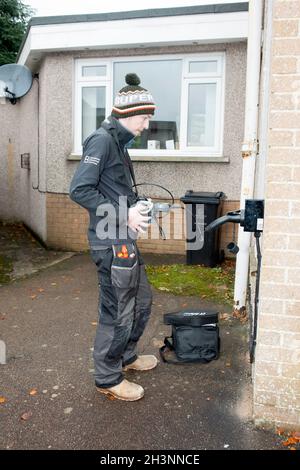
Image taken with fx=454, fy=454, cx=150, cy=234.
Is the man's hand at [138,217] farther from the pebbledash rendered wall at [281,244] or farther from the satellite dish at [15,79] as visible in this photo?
the satellite dish at [15,79]

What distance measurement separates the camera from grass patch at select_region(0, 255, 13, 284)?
6.62 metres

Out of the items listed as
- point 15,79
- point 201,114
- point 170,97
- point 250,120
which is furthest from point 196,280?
point 15,79

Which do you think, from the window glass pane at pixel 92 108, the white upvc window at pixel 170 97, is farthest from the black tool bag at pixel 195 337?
the window glass pane at pixel 92 108

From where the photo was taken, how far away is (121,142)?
3.04 metres

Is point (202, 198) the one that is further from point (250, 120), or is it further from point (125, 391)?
point (125, 391)

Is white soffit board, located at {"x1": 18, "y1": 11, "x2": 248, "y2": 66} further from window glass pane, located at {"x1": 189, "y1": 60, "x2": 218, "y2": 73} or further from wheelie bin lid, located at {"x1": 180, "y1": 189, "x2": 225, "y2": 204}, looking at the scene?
wheelie bin lid, located at {"x1": 180, "y1": 189, "x2": 225, "y2": 204}

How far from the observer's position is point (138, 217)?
9.39 ft

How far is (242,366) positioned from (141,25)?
5.84 meters

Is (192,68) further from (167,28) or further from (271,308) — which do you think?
(271,308)

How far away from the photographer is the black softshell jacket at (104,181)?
284 centimetres

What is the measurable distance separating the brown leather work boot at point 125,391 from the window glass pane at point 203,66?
586cm

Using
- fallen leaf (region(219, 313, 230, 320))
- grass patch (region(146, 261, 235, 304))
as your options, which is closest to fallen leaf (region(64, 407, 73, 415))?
fallen leaf (region(219, 313, 230, 320))

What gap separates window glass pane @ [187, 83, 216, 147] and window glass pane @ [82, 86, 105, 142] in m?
1.62
